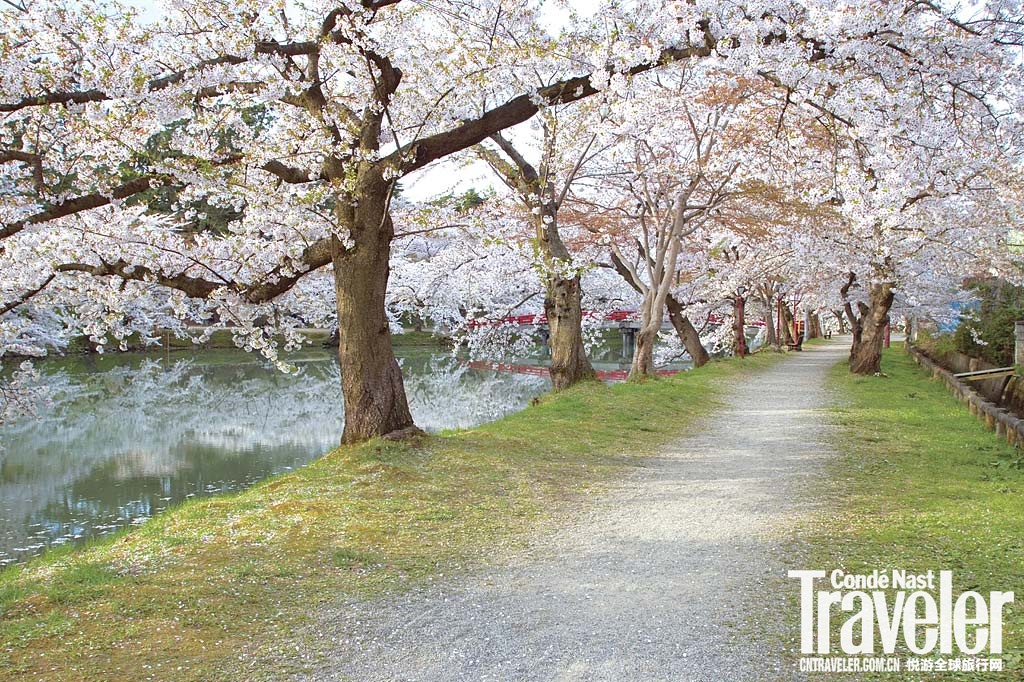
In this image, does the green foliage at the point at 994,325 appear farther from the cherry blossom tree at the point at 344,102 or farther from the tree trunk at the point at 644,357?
the cherry blossom tree at the point at 344,102

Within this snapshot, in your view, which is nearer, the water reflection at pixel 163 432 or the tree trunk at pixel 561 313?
the water reflection at pixel 163 432

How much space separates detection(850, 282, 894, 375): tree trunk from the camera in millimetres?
17219

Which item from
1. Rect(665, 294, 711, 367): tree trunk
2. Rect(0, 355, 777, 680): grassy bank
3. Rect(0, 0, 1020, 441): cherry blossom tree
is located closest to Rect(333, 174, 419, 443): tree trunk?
Rect(0, 0, 1020, 441): cherry blossom tree

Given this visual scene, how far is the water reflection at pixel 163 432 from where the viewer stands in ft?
31.1

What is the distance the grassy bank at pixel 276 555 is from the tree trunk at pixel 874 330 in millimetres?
11057

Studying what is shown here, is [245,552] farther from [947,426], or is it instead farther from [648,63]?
[947,426]

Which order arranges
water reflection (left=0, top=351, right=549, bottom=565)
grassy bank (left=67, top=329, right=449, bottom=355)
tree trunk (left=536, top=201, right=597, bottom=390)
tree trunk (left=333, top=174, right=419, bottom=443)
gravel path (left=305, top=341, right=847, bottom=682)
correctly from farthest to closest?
1. grassy bank (left=67, top=329, right=449, bottom=355)
2. tree trunk (left=536, top=201, right=597, bottom=390)
3. water reflection (left=0, top=351, right=549, bottom=565)
4. tree trunk (left=333, top=174, right=419, bottom=443)
5. gravel path (left=305, top=341, right=847, bottom=682)

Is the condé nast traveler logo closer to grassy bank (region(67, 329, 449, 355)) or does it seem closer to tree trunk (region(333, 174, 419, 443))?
tree trunk (region(333, 174, 419, 443))

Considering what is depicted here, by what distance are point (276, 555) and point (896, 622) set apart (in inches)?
139

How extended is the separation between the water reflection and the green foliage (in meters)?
10.5

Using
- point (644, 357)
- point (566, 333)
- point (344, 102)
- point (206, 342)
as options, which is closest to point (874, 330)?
point (644, 357)

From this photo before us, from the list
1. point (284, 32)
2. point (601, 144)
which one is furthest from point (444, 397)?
point (284, 32)

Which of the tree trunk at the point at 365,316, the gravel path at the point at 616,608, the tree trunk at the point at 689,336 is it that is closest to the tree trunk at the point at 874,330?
the tree trunk at the point at 689,336

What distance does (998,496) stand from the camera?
626 cm
